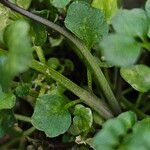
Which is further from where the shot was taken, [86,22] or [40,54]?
[40,54]

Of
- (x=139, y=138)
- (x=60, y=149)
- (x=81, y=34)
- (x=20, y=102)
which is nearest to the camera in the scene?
(x=139, y=138)

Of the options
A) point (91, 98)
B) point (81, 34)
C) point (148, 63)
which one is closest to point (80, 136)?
point (91, 98)

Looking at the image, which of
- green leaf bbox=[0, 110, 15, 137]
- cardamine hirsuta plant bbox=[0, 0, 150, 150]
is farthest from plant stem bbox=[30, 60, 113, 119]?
green leaf bbox=[0, 110, 15, 137]

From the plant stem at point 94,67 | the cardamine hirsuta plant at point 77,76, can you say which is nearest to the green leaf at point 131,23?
the cardamine hirsuta plant at point 77,76

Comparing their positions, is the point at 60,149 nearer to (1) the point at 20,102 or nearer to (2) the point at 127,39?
(1) the point at 20,102

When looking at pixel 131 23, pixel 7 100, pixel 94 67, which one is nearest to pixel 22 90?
pixel 7 100

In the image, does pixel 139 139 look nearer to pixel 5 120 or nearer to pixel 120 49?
pixel 120 49

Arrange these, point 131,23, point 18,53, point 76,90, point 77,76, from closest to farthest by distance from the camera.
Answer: point 18,53 < point 131,23 < point 76,90 < point 77,76

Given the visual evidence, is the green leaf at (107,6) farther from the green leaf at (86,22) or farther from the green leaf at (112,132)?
the green leaf at (112,132)
